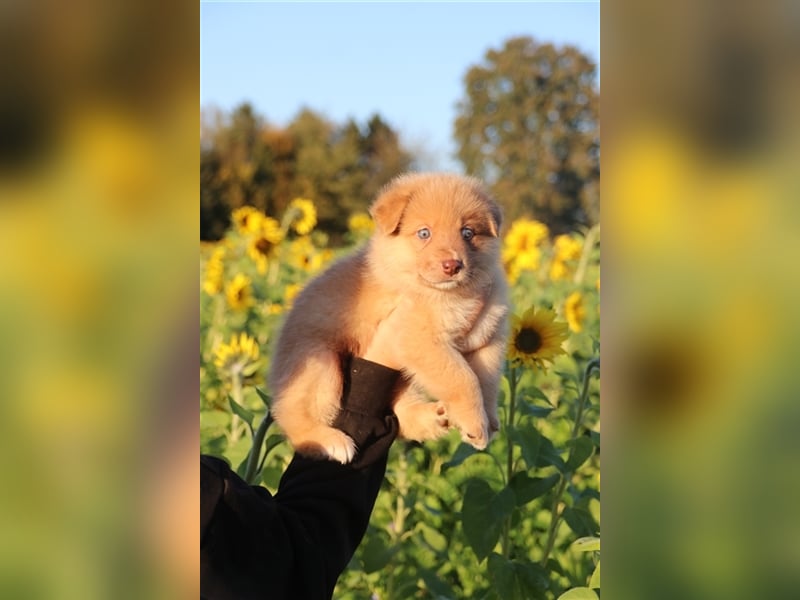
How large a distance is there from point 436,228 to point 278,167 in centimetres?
1217

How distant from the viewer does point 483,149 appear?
10.6 meters

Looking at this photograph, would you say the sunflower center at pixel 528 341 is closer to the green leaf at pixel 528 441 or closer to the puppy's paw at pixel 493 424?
the green leaf at pixel 528 441

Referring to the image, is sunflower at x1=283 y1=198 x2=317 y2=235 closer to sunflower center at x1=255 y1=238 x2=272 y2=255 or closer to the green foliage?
sunflower center at x1=255 y1=238 x2=272 y2=255

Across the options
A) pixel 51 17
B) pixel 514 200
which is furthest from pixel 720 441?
pixel 514 200

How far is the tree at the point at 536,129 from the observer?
35.7ft

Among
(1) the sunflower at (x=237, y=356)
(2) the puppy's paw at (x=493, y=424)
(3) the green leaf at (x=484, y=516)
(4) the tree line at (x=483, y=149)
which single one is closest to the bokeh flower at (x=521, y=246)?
(1) the sunflower at (x=237, y=356)

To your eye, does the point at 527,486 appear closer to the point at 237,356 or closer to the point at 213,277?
the point at 237,356

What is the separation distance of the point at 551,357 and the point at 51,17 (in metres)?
1.68

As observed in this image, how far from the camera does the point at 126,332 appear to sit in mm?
794

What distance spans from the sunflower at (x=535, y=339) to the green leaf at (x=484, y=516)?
0.36 m

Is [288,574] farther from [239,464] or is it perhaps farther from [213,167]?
[213,167]

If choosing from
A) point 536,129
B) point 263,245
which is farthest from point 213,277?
point 536,129

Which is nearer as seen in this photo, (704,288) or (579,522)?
(704,288)

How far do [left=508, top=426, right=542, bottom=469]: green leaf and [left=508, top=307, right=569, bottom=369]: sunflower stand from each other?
180 millimetres
